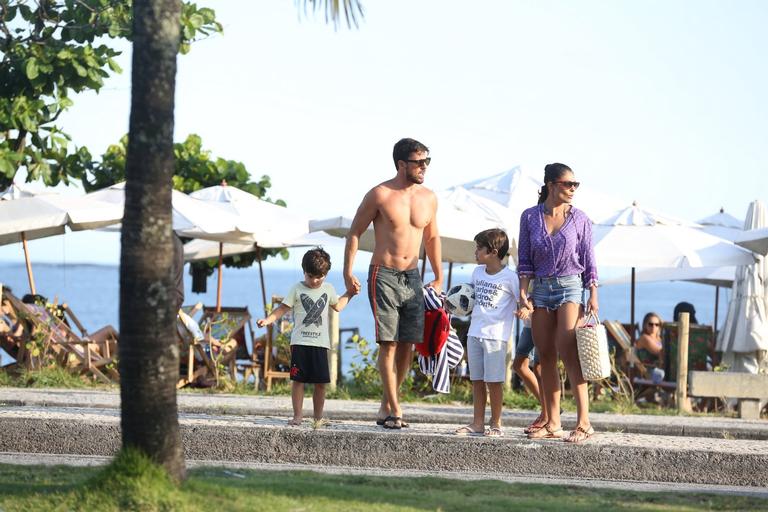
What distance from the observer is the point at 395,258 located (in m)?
10.1

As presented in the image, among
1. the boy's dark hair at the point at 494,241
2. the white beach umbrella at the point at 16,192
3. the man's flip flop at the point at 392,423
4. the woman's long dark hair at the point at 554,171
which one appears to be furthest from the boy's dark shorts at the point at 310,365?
the white beach umbrella at the point at 16,192

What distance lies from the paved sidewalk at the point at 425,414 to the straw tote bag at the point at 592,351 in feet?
7.36

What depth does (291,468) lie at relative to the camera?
918 cm

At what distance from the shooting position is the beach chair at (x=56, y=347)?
52.0 ft

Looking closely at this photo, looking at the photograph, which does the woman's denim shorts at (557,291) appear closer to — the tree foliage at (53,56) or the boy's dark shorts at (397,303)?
the boy's dark shorts at (397,303)

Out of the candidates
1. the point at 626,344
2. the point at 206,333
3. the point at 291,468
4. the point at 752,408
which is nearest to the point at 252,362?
the point at 206,333

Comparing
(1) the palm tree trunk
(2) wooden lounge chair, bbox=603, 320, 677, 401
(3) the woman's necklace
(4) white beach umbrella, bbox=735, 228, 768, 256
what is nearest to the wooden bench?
(2) wooden lounge chair, bbox=603, 320, 677, 401

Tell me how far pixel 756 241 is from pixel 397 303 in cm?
692

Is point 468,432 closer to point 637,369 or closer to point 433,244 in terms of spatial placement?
point 433,244

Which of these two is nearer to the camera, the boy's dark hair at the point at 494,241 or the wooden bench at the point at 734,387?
the boy's dark hair at the point at 494,241

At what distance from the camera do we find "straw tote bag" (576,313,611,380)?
Answer: 9.30m

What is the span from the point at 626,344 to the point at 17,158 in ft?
27.0

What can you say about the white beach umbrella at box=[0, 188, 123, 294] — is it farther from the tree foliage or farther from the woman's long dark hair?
the woman's long dark hair

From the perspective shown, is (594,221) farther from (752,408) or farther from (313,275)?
(313,275)
